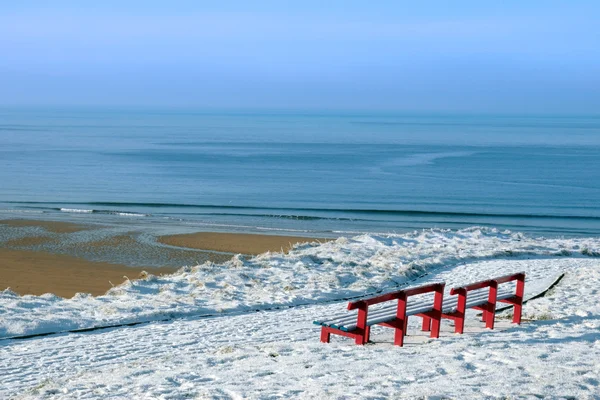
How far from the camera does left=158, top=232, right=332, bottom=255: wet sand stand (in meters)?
25.5

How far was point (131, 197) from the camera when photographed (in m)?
41.4

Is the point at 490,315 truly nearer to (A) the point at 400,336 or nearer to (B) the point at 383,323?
(A) the point at 400,336

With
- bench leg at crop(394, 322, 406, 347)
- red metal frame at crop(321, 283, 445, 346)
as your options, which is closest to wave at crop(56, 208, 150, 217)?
red metal frame at crop(321, 283, 445, 346)

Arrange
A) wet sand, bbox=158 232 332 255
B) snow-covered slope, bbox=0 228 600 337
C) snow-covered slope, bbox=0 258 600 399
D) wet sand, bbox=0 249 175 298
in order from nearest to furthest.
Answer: snow-covered slope, bbox=0 258 600 399
snow-covered slope, bbox=0 228 600 337
wet sand, bbox=0 249 175 298
wet sand, bbox=158 232 332 255

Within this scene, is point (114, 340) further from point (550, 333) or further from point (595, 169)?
point (595, 169)

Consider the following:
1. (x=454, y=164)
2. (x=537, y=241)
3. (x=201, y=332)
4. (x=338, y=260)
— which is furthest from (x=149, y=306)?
(x=454, y=164)

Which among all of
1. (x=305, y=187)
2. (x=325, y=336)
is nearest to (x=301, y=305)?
(x=325, y=336)

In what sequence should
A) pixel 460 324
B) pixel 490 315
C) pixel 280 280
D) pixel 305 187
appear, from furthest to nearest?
pixel 305 187 → pixel 280 280 → pixel 490 315 → pixel 460 324

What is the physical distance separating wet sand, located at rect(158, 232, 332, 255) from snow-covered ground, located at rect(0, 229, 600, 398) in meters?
6.82

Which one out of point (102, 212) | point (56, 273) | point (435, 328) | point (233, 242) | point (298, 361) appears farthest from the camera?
point (102, 212)

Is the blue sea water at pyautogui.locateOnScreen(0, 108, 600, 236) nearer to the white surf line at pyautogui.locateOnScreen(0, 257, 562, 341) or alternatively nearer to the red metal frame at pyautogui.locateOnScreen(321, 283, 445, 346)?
the white surf line at pyautogui.locateOnScreen(0, 257, 562, 341)

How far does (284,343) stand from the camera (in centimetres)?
1064

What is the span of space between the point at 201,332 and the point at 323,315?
243cm

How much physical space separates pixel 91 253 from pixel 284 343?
47.7ft
